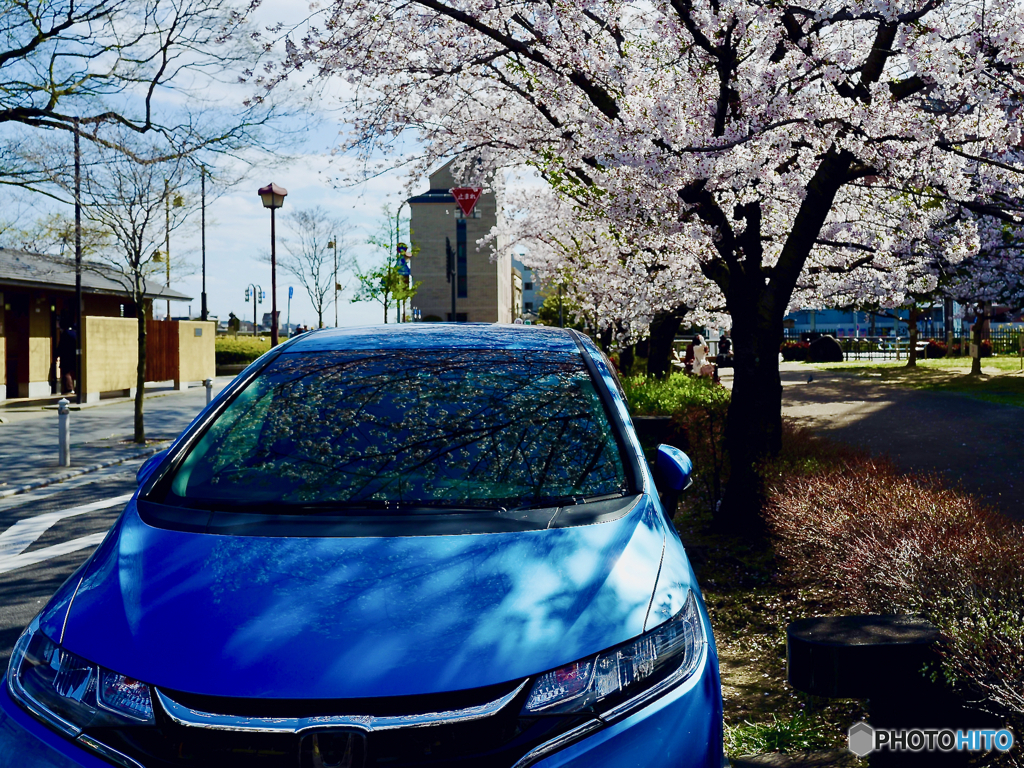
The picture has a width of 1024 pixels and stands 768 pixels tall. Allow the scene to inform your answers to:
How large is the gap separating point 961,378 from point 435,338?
28718mm

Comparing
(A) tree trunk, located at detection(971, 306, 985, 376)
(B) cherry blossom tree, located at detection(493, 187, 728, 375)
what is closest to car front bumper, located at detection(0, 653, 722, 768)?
(B) cherry blossom tree, located at detection(493, 187, 728, 375)

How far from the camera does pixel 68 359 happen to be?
26.0 m

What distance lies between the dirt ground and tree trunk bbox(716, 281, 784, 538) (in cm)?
198

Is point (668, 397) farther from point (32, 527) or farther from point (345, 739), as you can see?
point (345, 739)

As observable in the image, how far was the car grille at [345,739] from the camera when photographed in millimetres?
2051

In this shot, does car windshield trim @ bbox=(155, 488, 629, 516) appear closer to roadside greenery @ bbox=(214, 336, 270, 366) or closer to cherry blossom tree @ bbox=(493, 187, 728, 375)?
cherry blossom tree @ bbox=(493, 187, 728, 375)

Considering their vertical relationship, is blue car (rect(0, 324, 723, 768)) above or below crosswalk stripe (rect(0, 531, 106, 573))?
above

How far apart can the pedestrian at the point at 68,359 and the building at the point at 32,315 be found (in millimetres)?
638

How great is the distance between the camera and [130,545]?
2.80 meters

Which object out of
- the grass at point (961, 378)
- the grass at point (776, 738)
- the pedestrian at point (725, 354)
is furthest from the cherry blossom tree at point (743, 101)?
the pedestrian at point (725, 354)

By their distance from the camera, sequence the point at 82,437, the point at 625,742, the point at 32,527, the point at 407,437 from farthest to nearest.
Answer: the point at 82,437 < the point at 32,527 < the point at 407,437 < the point at 625,742

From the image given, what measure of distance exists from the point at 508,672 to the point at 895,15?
7177mm

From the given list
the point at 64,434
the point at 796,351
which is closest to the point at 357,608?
the point at 64,434

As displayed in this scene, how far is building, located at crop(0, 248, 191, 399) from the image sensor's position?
26.2 meters
